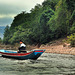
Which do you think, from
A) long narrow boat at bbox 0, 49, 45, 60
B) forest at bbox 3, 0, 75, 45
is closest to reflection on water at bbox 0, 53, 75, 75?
long narrow boat at bbox 0, 49, 45, 60

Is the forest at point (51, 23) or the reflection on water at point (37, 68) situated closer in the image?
the reflection on water at point (37, 68)

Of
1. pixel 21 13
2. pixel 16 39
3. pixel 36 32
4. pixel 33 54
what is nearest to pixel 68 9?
pixel 36 32

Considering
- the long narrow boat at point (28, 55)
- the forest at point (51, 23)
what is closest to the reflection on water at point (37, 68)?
the long narrow boat at point (28, 55)

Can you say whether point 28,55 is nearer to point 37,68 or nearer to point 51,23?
point 37,68

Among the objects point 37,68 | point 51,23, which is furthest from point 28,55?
point 51,23

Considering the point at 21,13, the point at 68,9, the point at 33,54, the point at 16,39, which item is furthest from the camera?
the point at 21,13

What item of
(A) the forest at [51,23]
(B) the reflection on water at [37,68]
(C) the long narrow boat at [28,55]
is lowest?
(B) the reflection on water at [37,68]

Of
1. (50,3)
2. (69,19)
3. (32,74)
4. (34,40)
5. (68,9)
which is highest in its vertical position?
(50,3)

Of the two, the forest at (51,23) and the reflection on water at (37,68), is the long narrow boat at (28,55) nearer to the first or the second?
the reflection on water at (37,68)

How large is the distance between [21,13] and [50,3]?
1072 inches

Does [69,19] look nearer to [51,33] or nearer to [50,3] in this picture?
[51,33]

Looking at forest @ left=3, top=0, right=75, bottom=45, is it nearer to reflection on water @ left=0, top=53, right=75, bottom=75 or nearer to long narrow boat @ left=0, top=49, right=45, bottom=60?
long narrow boat @ left=0, top=49, right=45, bottom=60

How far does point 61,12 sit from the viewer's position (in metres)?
34.3

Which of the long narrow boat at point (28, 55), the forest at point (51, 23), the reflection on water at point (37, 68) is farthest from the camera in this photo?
the forest at point (51, 23)
